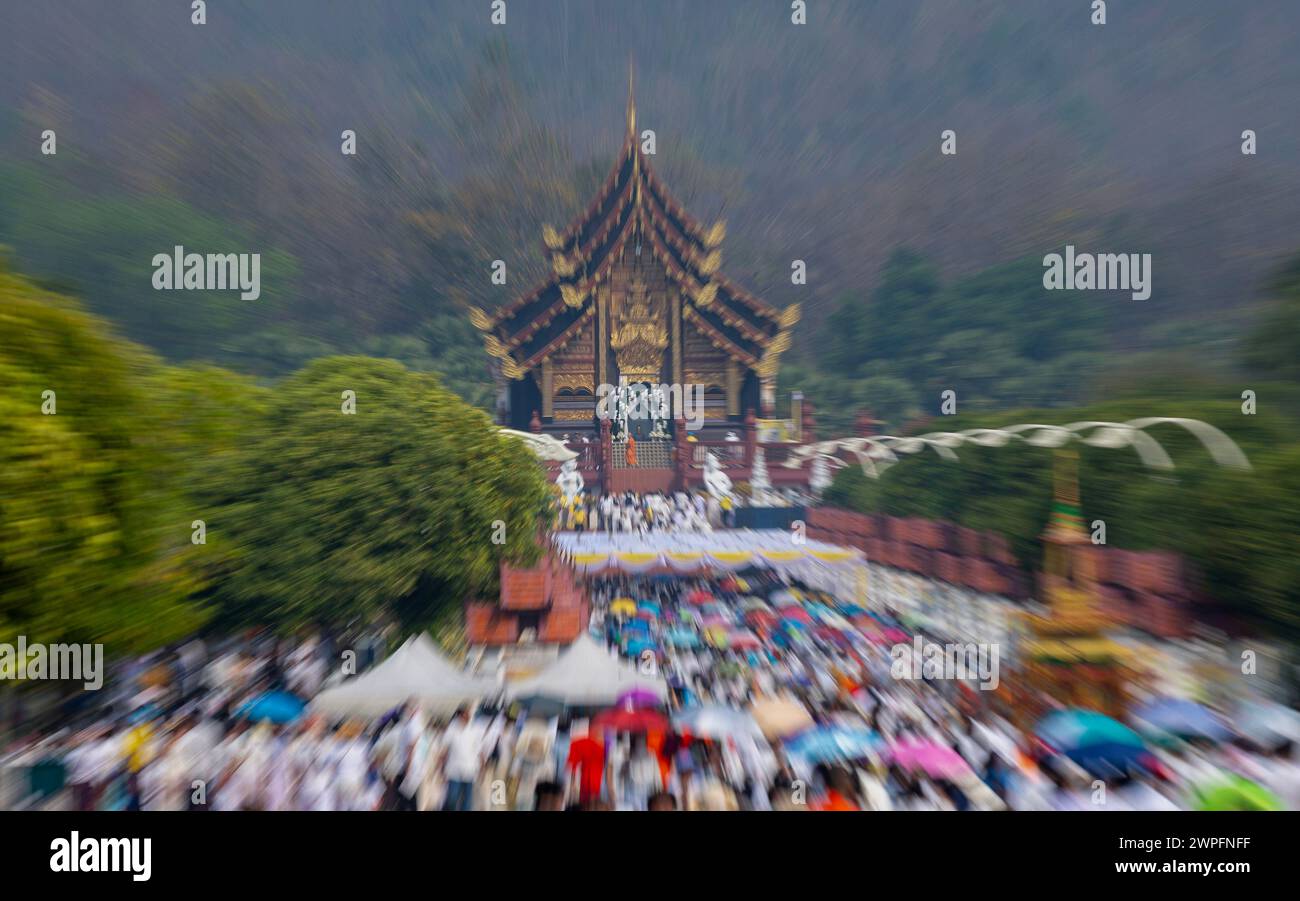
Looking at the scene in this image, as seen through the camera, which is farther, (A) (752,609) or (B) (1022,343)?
(B) (1022,343)

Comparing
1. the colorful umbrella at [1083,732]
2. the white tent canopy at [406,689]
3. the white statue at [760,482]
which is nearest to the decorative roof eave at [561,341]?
the white statue at [760,482]

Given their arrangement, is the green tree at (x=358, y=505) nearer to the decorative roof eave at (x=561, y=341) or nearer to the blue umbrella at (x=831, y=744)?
the blue umbrella at (x=831, y=744)

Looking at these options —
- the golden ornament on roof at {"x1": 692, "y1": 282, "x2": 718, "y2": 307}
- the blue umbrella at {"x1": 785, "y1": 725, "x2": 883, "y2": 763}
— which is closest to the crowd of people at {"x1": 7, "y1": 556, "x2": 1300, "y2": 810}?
the blue umbrella at {"x1": 785, "y1": 725, "x2": 883, "y2": 763}

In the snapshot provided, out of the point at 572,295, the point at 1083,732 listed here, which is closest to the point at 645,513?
the point at 572,295

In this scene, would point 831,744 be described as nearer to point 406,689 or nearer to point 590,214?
point 406,689

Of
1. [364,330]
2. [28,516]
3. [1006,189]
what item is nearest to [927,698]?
[28,516]

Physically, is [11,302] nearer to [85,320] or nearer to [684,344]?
[85,320]

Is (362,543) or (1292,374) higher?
(1292,374)
